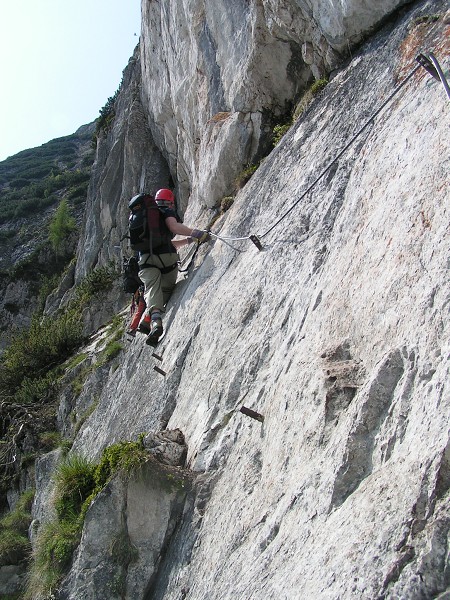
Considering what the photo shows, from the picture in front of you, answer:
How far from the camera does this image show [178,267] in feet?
36.4

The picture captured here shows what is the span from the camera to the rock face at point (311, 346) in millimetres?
3689

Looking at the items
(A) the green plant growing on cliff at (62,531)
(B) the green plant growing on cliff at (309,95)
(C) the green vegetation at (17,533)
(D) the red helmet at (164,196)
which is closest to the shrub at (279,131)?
(B) the green plant growing on cliff at (309,95)

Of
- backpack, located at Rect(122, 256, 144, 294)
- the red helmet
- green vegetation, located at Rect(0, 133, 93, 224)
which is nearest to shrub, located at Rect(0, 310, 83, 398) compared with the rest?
backpack, located at Rect(122, 256, 144, 294)

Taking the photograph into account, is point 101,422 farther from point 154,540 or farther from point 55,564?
point 154,540

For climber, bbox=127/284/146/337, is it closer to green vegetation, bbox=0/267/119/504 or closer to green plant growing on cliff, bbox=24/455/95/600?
green vegetation, bbox=0/267/119/504

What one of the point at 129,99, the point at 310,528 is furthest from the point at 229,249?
the point at 129,99

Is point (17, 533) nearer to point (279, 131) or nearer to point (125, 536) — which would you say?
point (125, 536)

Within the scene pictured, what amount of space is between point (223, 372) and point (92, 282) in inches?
660

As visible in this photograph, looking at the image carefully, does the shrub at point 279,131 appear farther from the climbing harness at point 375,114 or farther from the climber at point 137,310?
the climber at point 137,310

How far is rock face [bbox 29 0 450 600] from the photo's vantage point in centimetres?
369

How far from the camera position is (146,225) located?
1038cm

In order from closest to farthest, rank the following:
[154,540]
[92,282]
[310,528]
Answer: [310,528] < [154,540] < [92,282]

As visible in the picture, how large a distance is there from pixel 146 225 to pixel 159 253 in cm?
52

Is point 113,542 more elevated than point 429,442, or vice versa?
point 429,442
